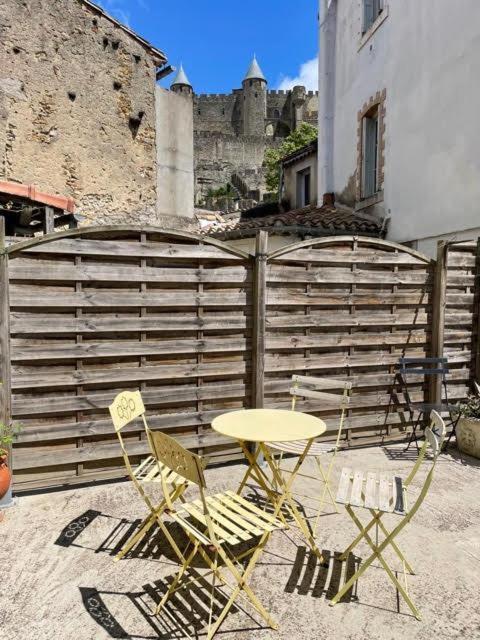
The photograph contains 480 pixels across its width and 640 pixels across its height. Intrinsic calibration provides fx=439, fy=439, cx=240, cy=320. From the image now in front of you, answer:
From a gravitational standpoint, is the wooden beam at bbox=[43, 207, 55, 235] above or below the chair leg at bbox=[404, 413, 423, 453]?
above

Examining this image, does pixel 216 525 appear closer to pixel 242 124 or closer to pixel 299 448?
pixel 299 448

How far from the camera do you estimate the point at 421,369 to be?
4.99 meters

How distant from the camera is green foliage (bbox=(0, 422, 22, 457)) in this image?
3438 mm

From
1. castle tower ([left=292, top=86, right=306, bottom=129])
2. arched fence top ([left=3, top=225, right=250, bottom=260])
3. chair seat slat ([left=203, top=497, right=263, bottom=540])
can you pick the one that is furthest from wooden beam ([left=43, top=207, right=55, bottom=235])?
castle tower ([left=292, top=86, right=306, bottom=129])

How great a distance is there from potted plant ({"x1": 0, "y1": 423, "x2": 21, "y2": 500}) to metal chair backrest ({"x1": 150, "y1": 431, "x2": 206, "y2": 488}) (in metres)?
1.64

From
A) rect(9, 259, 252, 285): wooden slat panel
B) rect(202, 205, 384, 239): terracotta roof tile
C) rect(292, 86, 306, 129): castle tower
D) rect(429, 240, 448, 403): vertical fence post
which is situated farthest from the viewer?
rect(292, 86, 306, 129): castle tower

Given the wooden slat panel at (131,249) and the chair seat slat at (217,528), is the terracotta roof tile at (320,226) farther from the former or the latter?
the chair seat slat at (217,528)

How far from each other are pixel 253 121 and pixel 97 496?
51919 mm

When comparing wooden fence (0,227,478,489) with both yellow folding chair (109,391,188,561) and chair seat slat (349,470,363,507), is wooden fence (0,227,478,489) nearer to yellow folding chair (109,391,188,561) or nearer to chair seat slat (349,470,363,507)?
yellow folding chair (109,391,188,561)

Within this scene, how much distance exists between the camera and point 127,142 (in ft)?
39.5

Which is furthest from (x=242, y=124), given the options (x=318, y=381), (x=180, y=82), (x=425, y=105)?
(x=318, y=381)

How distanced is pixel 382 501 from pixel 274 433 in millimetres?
766

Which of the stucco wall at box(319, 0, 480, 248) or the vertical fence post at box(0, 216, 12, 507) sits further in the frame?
the stucco wall at box(319, 0, 480, 248)

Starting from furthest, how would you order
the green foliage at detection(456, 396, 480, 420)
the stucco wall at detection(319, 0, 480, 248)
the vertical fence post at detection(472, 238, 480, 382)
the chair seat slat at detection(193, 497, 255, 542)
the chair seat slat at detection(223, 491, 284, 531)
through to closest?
the stucco wall at detection(319, 0, 480, 248), the vertical fence post at detection(472, 238, 480, 382), the green foliage at detection(456, 396, 480, 420), the chair seat slat at detection(223, 491, 284, 531), the chair seat slat at detection(193, 497, 255, 542)
